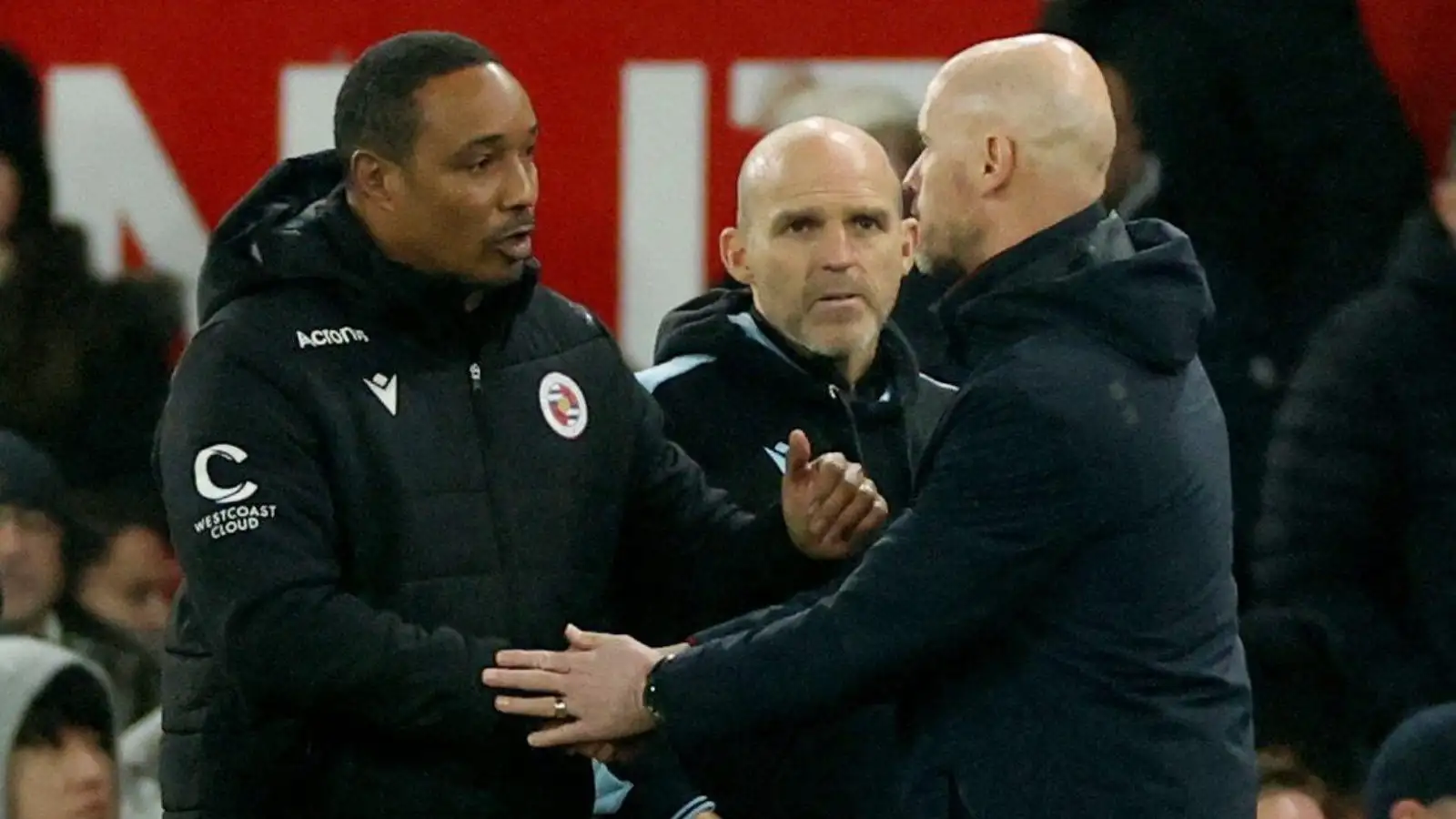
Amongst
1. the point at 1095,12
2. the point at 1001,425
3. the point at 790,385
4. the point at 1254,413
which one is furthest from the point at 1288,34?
the point at 1001,425

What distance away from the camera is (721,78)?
533 cm

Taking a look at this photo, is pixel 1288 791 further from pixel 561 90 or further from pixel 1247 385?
pixel 561 90

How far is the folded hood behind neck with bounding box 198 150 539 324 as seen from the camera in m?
3.21

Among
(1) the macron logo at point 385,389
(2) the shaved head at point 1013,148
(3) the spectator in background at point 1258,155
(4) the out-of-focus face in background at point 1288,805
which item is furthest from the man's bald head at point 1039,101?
(3) the spectator in background at point 1258,155

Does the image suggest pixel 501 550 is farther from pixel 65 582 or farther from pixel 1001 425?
pixel 65 582

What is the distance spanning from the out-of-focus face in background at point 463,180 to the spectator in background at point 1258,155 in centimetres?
182

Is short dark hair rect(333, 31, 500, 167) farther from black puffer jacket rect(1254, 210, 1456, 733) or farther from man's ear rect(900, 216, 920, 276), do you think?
black puffer jacket rect(1254, 210, 1456, 733)

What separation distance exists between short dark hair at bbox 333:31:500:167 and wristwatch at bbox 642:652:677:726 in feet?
2.07

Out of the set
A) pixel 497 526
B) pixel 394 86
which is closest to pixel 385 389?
pixel 497 526

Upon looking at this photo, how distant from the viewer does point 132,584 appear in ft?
17.0

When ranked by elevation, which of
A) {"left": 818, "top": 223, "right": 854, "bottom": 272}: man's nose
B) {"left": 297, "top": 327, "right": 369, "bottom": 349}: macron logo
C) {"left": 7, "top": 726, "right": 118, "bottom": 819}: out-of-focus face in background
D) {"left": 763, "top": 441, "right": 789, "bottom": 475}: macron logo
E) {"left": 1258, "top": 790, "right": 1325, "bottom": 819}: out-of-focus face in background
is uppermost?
{"left": 297, "top": 327, "right": 369, "bottom": 349}: macron logo

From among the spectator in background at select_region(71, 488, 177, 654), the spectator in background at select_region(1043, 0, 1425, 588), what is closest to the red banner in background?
the spectator in background at select_region(1043, 0, 1425, 588)

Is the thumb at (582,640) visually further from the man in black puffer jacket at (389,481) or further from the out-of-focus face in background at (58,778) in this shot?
the out-of-focus face in background at (58,778)

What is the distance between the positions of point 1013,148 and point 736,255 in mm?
800
